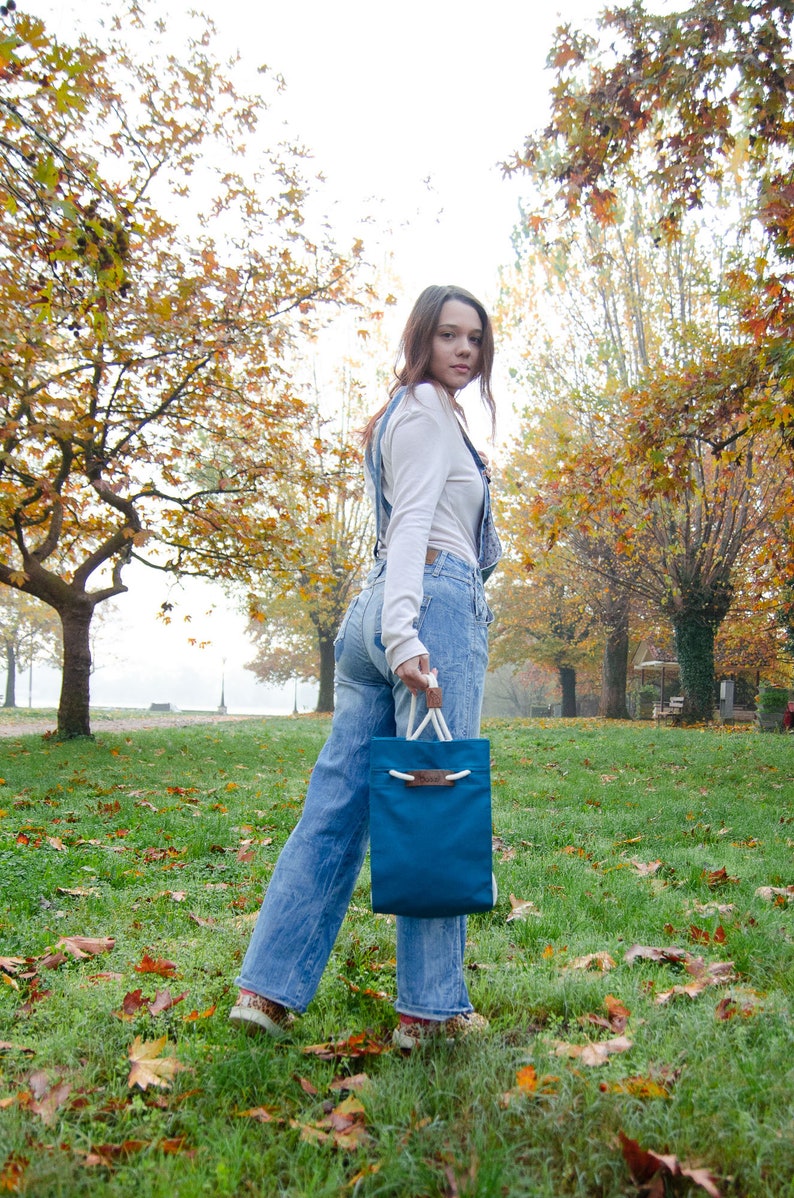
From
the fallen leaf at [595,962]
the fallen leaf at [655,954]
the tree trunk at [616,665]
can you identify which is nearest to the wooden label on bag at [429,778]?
the fallen leaf at [595,962]

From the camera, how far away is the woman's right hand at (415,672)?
87.0 inches

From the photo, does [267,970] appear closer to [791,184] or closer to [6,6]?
[6,6]

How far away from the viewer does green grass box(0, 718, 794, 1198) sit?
1.72 meters

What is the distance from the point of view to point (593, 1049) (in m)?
2.20

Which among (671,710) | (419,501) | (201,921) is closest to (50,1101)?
(201,921)

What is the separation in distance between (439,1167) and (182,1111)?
63 cm

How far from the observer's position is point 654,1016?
7.90 ft

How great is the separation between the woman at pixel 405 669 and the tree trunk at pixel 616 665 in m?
21.8

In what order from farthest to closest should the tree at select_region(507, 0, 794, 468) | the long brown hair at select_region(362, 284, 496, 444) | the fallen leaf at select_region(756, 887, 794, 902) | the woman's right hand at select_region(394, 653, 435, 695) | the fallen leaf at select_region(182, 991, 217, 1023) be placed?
the tree at select_region(507, 0, 794, 468) < the fallen leaf at select_region(756, 887, 794, 902) < the long brown hair at select_region(362, 284, 496, 444) < the fallen leaf at select_region(182, 991, 217, 1023) < the woman's right hand at select_region(394, 653, 435, 695)

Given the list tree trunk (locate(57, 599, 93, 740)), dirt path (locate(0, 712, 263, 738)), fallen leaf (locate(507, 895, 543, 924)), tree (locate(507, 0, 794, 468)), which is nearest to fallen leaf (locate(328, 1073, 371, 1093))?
fallen leaf (locate(507, 895, 543, 924))

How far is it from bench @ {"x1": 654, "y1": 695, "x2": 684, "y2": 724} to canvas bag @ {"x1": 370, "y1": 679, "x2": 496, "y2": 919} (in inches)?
694

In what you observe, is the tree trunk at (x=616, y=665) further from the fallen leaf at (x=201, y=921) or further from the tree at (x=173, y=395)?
the fallen leaf at (x=201, y=921)

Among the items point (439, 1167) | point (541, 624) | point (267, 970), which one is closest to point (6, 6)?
point (267, 970)

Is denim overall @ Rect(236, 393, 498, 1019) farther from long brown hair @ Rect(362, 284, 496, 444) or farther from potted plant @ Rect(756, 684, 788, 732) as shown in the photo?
potted plant @ Rect(756, 684, 788, 732)
